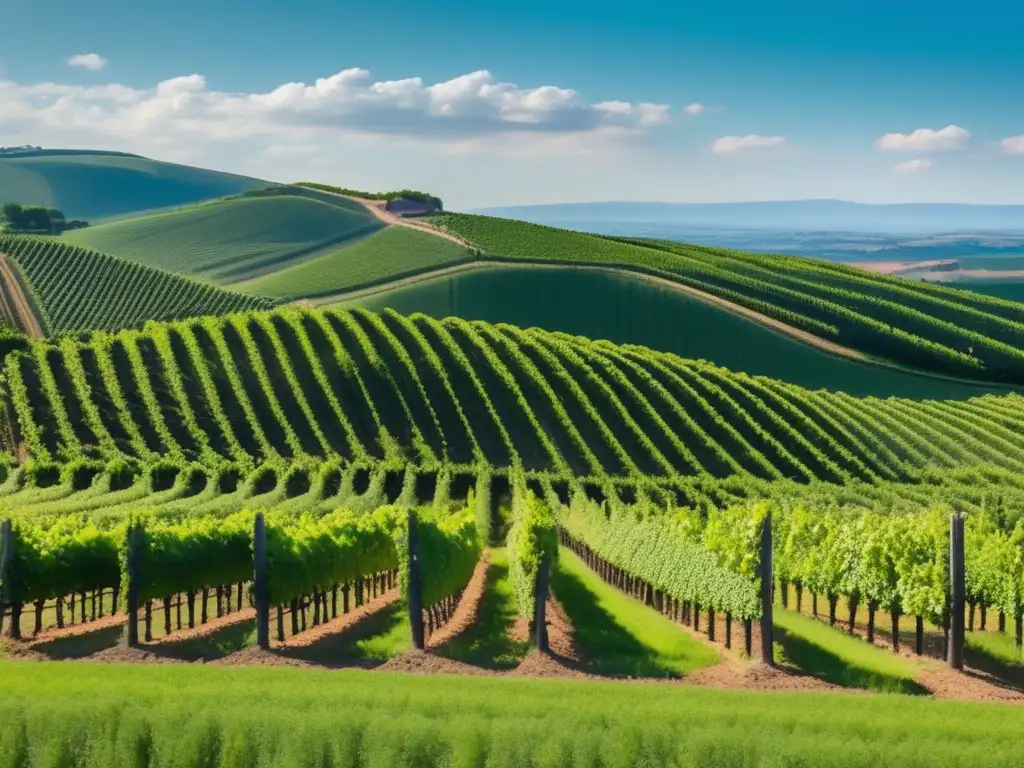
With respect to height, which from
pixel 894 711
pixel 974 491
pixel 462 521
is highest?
pixel 894 711

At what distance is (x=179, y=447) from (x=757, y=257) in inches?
3798

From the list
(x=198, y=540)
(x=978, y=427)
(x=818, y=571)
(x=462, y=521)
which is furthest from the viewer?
(x=978, y=427)

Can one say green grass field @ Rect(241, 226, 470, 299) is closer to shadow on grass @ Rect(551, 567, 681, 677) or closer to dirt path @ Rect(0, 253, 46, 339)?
dirt path @ Rect(0, 253, 46, 339)

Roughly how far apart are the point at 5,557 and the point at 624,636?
542 inches

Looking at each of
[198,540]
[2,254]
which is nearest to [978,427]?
[198,540]

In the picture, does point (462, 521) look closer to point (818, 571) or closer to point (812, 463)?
point (818, 571)

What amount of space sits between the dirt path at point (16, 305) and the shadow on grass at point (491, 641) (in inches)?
3133

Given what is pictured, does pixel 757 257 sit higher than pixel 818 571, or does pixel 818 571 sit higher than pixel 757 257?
pixel 757 257

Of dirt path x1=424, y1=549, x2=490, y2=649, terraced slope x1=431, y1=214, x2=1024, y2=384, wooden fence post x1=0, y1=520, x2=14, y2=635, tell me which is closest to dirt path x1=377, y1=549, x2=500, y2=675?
dirt path x1=424, y1=549, x2=490, y2=649

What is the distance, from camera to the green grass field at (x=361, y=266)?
119 meters

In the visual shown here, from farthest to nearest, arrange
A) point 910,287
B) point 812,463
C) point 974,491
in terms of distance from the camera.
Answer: point 910,287
point 812,463
point 974,491

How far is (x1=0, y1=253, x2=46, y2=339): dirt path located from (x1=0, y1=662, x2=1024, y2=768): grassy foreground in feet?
295

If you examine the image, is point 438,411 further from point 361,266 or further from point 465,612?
point 361,266

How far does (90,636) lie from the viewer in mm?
21312
